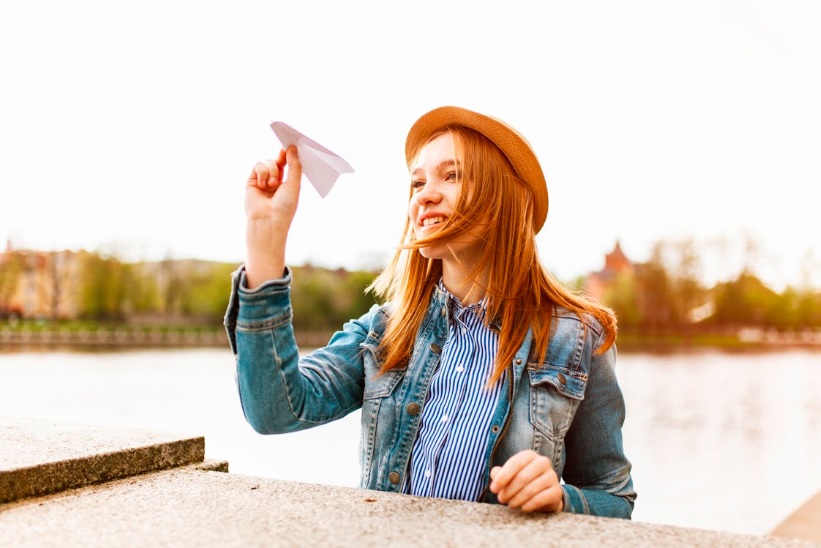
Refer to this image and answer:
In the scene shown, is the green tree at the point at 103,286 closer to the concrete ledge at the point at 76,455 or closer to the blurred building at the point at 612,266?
the blurred building at the point at 612,266

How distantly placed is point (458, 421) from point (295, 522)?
0.54 meters

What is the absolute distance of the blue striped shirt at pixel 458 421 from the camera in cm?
157

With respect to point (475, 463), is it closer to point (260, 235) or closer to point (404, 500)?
point (404, 500)

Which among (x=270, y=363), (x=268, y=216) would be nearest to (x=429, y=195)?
(x=268, y=216)

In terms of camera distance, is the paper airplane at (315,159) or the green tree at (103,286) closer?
the paper airplane at (315,159)

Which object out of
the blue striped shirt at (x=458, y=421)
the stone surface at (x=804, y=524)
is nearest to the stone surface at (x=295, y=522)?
the blue striped shirt at (x=458, y=421)

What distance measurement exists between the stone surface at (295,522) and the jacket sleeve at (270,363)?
0.52 ft

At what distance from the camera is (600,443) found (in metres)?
1.67

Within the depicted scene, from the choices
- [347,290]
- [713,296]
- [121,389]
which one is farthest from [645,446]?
[713,296]

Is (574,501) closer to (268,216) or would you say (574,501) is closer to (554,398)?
(554,398)

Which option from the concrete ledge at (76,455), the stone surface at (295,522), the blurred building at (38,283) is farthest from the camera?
the blurred building at (38,283)

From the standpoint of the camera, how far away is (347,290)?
198ft

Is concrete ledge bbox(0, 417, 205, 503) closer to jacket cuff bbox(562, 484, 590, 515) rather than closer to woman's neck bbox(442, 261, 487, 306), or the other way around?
woman's neck bbox(442, 261, 487, 306)

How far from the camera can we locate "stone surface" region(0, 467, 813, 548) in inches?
42.4
